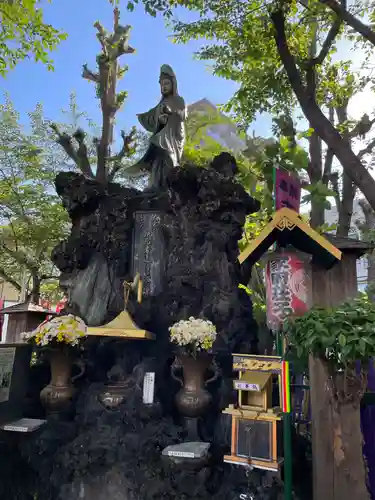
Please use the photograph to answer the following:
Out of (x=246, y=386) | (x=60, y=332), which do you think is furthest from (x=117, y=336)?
(x=246, y=386)

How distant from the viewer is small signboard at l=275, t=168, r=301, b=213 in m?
4.66

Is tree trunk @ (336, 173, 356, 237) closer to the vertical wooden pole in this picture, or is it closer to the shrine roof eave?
the vertical wooden pole

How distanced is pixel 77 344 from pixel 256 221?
696cm

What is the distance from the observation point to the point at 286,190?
4.76m

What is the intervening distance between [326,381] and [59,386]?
11.6 feet

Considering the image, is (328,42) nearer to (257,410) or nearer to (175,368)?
(175,368)

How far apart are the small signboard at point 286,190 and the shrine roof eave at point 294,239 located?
0.43 m

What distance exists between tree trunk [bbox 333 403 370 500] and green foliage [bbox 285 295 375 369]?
1.85ft

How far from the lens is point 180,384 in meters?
5.54

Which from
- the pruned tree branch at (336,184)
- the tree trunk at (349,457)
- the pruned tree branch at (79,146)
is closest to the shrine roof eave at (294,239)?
the tree trunk at (349,457)

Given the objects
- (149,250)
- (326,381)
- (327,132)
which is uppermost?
(327,132)

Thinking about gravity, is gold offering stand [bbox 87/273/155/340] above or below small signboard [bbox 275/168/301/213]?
below

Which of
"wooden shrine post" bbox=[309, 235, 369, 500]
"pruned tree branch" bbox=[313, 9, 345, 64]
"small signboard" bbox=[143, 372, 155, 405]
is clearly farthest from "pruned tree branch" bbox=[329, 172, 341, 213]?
"small signboard" bbox=[143, 372, 155, 405]

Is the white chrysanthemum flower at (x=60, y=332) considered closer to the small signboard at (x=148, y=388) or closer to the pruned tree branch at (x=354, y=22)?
the small signboard at (x=148, y=388)
